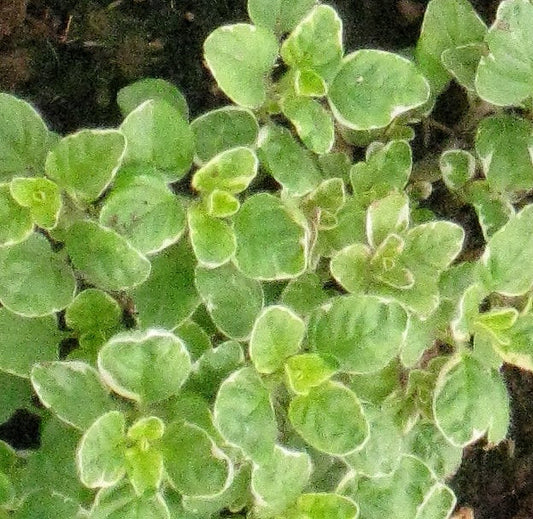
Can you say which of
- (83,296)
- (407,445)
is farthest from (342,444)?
(83,296)

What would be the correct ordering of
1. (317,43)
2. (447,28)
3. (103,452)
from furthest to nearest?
(447,28) < (317,43) < (103,452)

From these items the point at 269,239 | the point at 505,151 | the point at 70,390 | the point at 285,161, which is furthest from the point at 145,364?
the point at 505,151

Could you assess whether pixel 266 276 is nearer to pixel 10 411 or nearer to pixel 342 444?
pixel 342 444

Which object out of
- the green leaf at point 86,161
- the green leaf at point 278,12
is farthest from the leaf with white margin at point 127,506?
the green leaf at point 278,12

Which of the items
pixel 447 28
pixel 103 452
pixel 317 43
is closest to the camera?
pixel 103 452

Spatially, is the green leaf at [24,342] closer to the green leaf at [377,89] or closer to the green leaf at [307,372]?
the green leaf at [307,372]

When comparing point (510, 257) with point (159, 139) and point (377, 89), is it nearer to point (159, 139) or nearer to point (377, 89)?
point (377, 89)

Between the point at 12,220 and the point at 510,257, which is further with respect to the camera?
the point at 510,257

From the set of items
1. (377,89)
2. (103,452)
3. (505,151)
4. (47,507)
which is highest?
(377,89)
